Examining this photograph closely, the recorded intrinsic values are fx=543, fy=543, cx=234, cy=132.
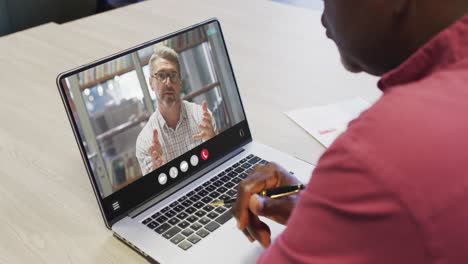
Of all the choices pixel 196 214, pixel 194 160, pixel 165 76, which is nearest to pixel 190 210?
pixel 196 214

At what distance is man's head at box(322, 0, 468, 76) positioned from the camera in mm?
568

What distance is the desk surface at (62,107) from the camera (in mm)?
922

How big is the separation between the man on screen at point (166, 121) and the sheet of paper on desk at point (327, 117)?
0.31 meters

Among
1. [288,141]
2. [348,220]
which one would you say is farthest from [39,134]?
[348,220]

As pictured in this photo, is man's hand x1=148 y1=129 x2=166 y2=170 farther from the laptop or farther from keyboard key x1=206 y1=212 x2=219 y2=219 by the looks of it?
keyboard key x1=206 y1=212 x2=219 y2=219

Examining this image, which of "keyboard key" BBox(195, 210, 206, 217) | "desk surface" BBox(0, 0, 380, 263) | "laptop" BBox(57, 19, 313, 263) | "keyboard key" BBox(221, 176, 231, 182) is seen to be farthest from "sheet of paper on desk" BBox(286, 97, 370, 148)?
"keyboard key" BBox(195, 210, 206, 217)

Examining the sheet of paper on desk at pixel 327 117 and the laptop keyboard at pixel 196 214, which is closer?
the laptop keyboard at pixel 196 214

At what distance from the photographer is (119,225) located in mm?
908

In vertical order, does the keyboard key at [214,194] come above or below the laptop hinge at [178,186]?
below

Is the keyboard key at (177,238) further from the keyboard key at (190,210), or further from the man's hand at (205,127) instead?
the man's hand at (205,127)

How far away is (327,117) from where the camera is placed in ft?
4.15

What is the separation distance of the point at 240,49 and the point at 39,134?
662 millimetres

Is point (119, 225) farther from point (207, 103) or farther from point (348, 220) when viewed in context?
point (348, 220)

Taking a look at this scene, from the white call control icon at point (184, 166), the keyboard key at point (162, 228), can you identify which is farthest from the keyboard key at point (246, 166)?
the keyboard key at point (162, 228)
